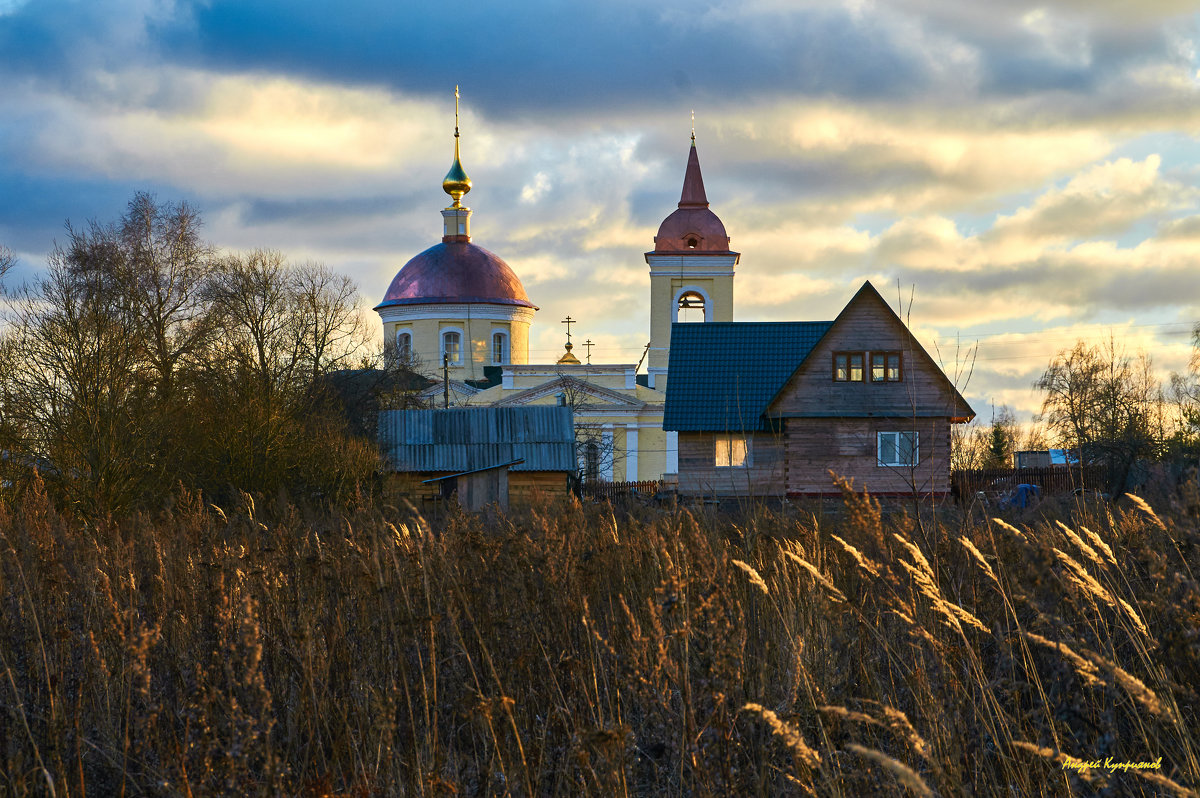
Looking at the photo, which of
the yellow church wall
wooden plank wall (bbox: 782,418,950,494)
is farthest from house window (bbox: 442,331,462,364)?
wooden plank wall (bbox: 782,418,950,494)

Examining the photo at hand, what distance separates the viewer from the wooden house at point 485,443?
28.4 metres

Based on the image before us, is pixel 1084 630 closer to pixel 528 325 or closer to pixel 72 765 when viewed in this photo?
pixel 72 765

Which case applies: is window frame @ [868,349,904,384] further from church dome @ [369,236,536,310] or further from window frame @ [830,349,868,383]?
church dome @ [369,236,536,310]

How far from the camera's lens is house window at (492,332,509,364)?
5375 centimetres

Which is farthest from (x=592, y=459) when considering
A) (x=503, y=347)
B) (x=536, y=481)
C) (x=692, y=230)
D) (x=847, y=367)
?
(x=847, y=367)

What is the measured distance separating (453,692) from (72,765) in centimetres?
142

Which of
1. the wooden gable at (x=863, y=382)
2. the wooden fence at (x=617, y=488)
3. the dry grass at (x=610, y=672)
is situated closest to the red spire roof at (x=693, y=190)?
the wooden fence at (x=617, y=488)

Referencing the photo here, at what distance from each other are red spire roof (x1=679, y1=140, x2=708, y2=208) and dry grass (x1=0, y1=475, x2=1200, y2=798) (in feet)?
144

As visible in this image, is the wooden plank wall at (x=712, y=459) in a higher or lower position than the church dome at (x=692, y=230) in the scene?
lower

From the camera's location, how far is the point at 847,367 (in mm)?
29188

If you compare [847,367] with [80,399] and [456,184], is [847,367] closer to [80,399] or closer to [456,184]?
[80,399]

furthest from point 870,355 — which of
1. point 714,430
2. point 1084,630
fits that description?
point 1084,630

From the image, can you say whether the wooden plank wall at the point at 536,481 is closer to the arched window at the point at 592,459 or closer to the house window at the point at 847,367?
the house window at the point at 847,367

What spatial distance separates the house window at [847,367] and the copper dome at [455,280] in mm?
26999
